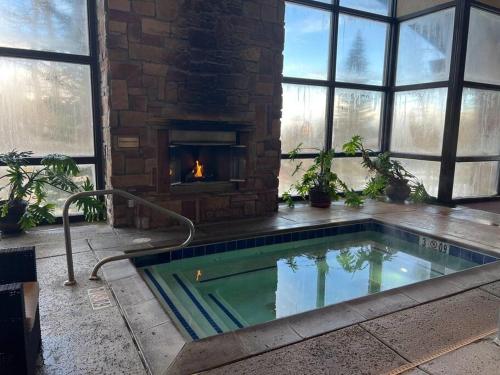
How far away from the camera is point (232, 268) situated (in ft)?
10.8

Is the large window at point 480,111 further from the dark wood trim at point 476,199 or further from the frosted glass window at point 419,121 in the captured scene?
the frosted glass window at point 419,121

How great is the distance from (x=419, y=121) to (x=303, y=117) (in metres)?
1.94

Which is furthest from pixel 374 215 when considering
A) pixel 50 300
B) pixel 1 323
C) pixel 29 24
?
pixel 29 24

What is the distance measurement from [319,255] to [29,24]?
3755 millimetres

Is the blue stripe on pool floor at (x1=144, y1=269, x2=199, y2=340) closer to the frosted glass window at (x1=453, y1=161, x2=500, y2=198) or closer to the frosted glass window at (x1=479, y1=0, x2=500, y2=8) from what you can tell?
the frosted glass window at (x1=453, y1=161, x2=500, y2=198)

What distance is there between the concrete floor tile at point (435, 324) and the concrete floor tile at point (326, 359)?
0.11 meters

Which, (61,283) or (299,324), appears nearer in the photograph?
(299,324)

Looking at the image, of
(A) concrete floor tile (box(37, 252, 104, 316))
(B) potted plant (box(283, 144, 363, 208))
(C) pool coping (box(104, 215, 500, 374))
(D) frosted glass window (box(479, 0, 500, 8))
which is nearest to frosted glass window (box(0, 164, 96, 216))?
(A) concrete floor tile (box(37, 252, 104, 316))

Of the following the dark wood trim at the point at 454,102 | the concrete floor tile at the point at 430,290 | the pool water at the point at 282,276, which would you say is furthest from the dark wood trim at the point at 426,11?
the concrete floor tile at the point at 430,290

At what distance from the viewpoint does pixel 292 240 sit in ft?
12.7

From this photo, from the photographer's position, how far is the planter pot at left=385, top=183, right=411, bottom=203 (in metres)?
5.46

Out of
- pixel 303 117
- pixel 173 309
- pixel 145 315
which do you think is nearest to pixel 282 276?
pixel 173 309

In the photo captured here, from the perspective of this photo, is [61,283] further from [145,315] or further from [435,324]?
[435,324]

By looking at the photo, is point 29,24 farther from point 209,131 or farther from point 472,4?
point 472,4
